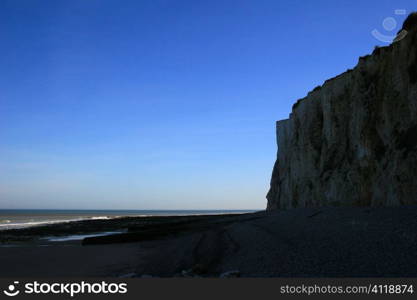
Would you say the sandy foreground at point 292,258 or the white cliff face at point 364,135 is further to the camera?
the white cliff face at point 364,135

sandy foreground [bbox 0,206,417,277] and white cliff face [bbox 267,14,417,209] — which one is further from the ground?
white cliff face [bbox 267,14,417,209]

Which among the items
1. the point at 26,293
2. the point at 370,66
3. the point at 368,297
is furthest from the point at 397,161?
the point at 26,293

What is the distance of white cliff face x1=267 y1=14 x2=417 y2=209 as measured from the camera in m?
17.0

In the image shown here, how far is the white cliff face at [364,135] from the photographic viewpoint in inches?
670

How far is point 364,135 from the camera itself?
2119 cm

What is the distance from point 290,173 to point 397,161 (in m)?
18.8

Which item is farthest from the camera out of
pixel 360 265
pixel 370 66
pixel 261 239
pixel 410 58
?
pixel 370 66

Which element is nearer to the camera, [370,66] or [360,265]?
[360,265]

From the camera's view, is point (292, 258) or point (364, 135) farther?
point (364, 135)

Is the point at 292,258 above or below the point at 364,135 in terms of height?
below

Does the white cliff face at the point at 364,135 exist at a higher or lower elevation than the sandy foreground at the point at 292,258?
higher

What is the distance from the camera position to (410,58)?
17.5m

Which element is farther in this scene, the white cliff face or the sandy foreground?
the white cliff face

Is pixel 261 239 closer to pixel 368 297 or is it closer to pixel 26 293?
pixel 368 297
